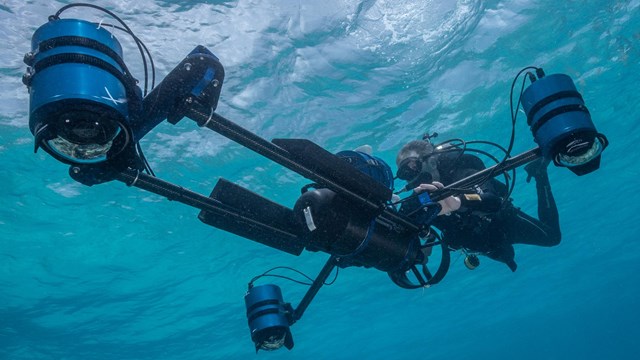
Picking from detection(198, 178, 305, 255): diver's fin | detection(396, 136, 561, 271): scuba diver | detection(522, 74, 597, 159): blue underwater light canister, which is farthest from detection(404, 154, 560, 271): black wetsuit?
detection(198, 178, 305, 255): diver's fin

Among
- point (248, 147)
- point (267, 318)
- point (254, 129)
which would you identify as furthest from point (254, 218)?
point (254, 129)

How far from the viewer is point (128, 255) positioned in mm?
16688

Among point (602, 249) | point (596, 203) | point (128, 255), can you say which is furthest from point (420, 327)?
point (128, 255)

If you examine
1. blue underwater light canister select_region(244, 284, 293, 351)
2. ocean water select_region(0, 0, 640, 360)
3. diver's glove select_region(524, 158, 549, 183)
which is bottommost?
blue underwater light canister select_region(244, 284, 293, 351)

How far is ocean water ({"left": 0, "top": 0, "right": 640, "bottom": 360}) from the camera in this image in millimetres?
8844

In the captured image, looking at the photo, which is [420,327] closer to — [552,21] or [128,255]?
[128,255]

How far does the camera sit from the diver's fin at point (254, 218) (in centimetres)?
329

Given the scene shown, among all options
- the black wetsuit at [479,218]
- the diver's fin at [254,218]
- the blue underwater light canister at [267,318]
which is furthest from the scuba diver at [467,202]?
the blue underwater light canister at [267,318]

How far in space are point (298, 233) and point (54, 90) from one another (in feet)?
7.70

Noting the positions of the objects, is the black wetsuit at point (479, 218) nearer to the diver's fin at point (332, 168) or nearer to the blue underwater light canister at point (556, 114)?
the blue underwater light canister at point (556, 114)

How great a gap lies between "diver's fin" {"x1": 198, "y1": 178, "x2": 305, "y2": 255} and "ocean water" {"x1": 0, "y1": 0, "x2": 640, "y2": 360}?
243 inches

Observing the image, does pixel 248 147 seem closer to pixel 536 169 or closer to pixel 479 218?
pixel 479 218

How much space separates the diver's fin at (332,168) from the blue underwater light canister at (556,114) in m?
1.43

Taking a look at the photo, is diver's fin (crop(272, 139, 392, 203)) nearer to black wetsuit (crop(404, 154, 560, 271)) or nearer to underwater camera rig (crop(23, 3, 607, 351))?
underwater camera rig (crop(23, 3, 607, 351))
